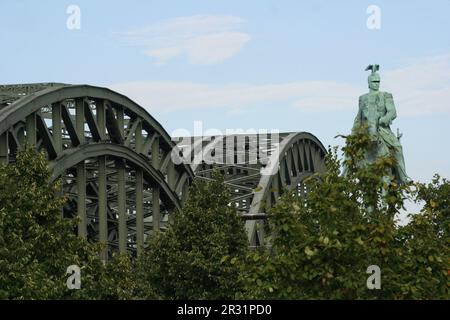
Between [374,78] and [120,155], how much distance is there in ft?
54.6

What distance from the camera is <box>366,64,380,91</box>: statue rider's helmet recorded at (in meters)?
48.6

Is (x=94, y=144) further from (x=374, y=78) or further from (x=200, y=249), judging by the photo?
(x=374, y=78)

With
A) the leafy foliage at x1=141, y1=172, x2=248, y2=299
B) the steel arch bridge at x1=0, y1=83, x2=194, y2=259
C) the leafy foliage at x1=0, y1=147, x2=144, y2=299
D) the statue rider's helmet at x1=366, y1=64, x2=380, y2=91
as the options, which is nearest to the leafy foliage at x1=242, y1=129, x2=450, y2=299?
the leafy foliage at x1=0, y1=147, x2=144, y2=299

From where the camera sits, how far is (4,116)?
47.5m

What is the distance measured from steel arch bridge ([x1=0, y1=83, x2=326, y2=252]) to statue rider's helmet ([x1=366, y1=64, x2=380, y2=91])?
665 centimetres

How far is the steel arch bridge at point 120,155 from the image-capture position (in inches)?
2023

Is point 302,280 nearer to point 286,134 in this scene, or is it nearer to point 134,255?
point 134,255

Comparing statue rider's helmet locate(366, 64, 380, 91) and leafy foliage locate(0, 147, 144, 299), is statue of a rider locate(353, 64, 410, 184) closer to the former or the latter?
statue rider's helmet locate(366, 64, 380, 91)

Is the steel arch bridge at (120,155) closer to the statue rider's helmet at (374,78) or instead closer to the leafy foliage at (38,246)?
the leafy foliage at (38,246)

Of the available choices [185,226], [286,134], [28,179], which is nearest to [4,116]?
[28,179]

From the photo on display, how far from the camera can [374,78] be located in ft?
159

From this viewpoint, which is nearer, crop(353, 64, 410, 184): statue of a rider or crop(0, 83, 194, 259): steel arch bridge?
crop(353, 64, 410, 184): statue of a rider
